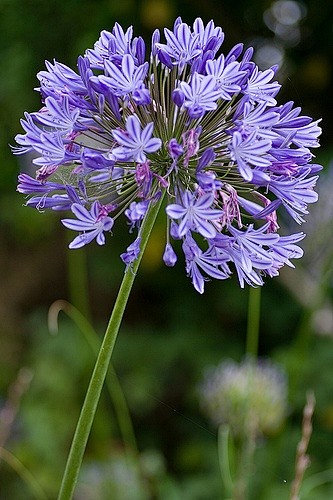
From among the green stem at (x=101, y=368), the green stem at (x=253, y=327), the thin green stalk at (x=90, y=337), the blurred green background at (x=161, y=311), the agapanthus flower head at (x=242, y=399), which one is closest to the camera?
the green stem at (x=101, y=368)

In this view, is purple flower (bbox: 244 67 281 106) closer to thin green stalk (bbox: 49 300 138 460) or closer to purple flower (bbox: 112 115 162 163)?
purple flower (bbox: 112 115 162 163)

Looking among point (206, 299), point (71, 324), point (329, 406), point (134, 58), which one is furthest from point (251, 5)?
point (134, 58)

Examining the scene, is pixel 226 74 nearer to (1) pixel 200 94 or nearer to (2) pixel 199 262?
(1) pixel 200 94

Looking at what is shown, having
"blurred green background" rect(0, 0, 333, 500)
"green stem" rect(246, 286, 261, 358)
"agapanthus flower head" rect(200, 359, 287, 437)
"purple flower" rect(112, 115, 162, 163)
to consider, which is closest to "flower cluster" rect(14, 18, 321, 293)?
"purple flower" rect(112, 115, 162, 163)

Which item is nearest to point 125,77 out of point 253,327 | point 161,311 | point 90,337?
point 90,337

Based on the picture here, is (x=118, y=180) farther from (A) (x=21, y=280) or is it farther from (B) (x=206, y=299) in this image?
(A) (x=21, y=280)

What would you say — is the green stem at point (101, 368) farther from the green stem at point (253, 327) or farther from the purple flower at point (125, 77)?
the green stem at point (253, 327)

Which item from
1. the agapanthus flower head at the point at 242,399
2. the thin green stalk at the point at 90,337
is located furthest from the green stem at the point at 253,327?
the thin green stalk at the point at 90,337
